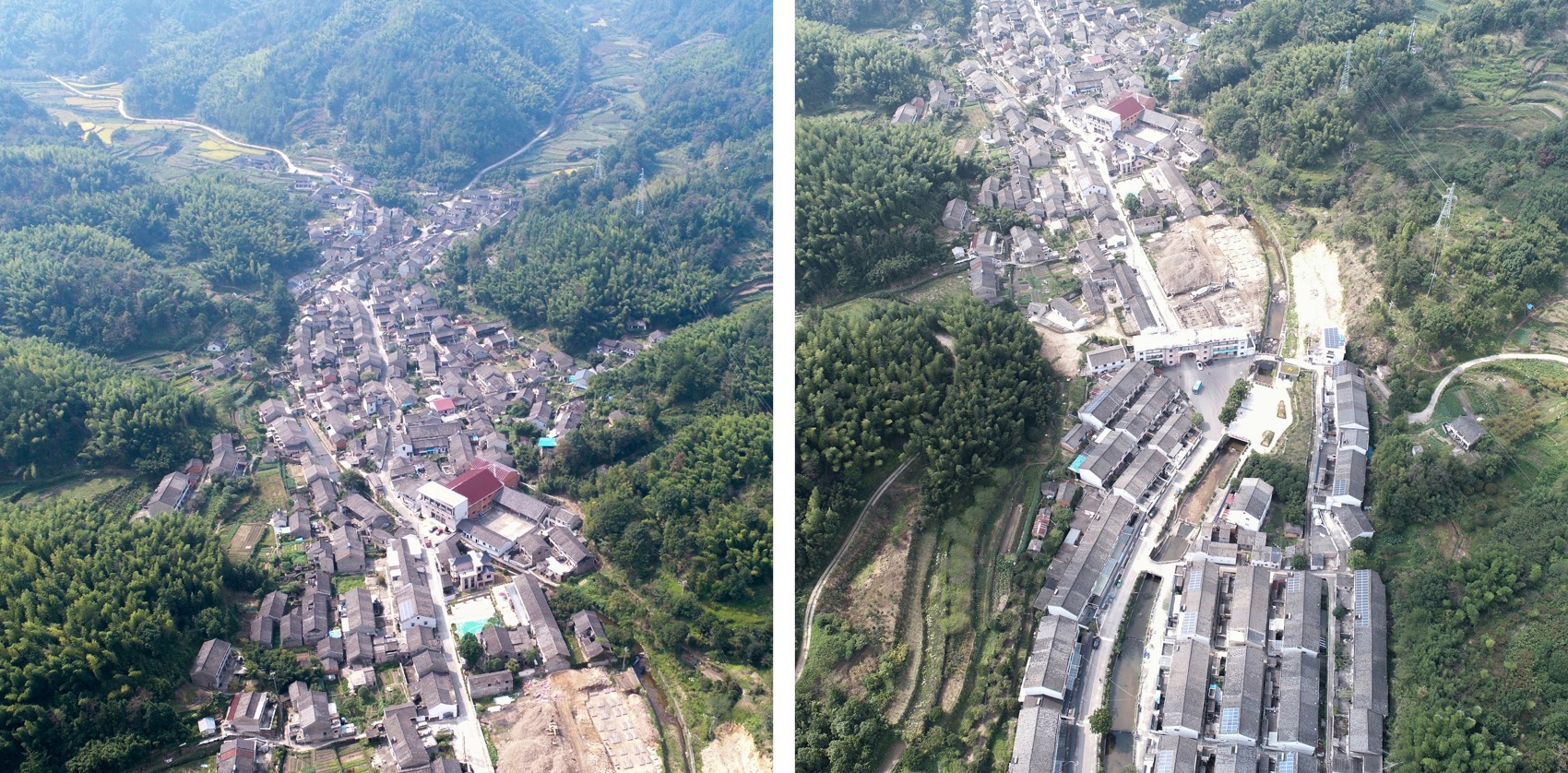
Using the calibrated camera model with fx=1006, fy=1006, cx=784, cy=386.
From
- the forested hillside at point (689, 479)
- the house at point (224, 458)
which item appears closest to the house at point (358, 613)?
the forested hillside at point (689, 479)

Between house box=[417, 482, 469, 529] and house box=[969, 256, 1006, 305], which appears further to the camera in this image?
house box=[969, 256, 1006, 305]

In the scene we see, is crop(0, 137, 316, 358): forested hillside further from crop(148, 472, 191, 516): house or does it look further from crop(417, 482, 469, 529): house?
crop(417, 482, 469, 529): house

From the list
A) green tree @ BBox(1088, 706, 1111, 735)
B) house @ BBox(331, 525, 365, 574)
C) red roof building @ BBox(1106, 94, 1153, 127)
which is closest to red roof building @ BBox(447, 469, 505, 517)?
house @ BBox(331, 525, 365, 574)

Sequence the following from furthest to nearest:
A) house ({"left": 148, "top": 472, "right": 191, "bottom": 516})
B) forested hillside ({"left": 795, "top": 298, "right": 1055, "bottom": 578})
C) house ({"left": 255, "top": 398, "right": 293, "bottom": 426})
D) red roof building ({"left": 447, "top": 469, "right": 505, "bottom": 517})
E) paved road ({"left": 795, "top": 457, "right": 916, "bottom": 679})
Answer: house ({"left": 255, "top": 398, "right": 293, "bottom": 426}), red roof building ({"left": 447, "top": 469, "right": 505, "bottom": 517}), house ({"left": 148, "top": 472, "right": 191, "bottom": 516}), forested hillside ({"left": 795, "top": 298, "right": 1055, "bottom": 578}), paved road ({"left": 795, "top": 457, "right": 916, "bottom": 679})

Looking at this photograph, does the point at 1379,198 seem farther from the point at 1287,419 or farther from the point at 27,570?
the point at 27,570

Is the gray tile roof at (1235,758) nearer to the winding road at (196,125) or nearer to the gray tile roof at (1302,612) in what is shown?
the gray tile roof at (1302,612)

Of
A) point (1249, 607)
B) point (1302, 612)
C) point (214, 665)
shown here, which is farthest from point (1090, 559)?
point (214, 665)

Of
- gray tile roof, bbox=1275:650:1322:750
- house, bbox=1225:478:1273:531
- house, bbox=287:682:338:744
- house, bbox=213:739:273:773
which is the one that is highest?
house, bbox=1225:478:1273:531

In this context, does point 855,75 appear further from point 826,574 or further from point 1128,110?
point 826,574
